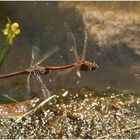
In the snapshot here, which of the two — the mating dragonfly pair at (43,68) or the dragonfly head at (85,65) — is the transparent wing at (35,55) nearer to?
the mating dragonfly pair at (43,68)

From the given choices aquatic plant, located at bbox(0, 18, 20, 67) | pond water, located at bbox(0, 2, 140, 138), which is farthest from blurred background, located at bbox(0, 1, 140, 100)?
aquatic plant, located at bbox(0, 18, 20, 67)

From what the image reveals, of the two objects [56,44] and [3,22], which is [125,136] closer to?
[56,44]

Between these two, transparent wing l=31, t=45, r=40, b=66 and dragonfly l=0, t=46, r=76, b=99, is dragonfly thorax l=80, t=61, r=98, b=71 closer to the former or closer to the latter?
dragonfly l=0, t=46, r=76, b=99

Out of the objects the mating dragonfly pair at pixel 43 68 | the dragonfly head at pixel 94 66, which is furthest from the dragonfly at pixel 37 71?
the dragonfly head at pixel 94 66

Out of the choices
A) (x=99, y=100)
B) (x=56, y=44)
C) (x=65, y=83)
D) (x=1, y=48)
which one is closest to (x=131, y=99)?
(x=99, y=100)

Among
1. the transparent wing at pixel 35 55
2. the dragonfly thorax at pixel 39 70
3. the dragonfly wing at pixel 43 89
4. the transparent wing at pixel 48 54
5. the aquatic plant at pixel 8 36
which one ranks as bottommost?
the dragonfly wing at pixel 43 89

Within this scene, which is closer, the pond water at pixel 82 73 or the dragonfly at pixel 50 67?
the pond water at pixel 82 73

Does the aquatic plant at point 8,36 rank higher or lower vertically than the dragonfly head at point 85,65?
higher
